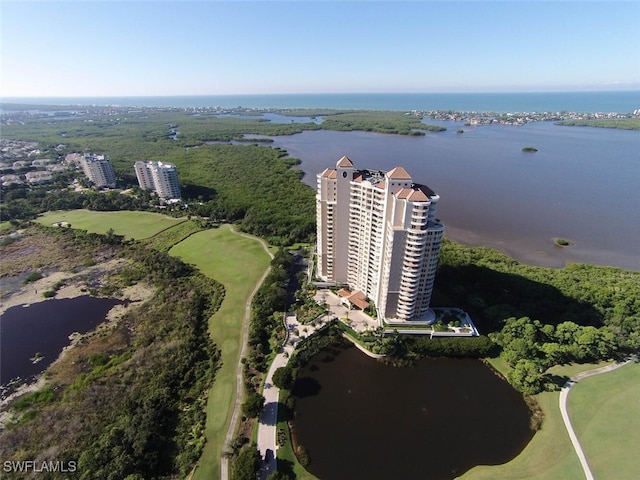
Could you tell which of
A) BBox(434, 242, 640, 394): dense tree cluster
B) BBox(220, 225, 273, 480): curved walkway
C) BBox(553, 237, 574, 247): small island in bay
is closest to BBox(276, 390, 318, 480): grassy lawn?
BBox(220, 225, 273, 480): curved walkway

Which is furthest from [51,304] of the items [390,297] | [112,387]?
[390,297]

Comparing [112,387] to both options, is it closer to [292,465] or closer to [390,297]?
[292,465]

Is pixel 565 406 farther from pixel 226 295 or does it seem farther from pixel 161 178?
pixel 161 178

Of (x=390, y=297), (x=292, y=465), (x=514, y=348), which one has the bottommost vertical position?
(x=292, y=465)

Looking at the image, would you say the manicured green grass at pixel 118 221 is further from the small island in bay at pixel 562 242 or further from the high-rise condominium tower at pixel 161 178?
the small island in bay at pixel 562 242

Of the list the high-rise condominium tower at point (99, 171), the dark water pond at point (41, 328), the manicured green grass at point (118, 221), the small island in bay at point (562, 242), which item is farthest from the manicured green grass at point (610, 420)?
the high-rise condominium tower at point (99, 171)

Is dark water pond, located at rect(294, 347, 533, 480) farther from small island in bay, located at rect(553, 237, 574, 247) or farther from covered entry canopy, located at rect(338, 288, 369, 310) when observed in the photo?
small island in bay, located at rect(553, 237, 574, 247)

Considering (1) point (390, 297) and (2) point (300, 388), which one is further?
(1) point (390, 297)
